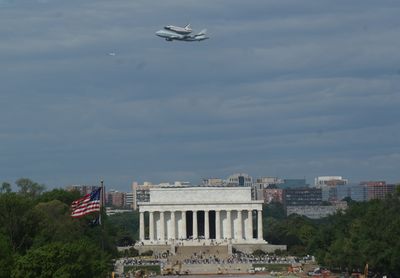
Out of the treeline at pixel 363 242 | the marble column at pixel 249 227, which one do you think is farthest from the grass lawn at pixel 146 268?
the marble column at pixel 249 227

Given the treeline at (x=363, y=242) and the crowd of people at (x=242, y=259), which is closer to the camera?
the treeline at (x=363, y=242)

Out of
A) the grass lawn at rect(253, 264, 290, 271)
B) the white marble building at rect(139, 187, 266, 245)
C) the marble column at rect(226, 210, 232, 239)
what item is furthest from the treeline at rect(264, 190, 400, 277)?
the white marble building at rect(139, 187, 266, 245)

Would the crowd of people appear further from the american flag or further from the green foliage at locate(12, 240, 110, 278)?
the green foliage at locate(12, 240, 110, 278)

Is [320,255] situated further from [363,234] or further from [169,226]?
[169,226]

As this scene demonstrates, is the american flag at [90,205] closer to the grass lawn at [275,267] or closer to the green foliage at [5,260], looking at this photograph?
the green foliage at [5,260]

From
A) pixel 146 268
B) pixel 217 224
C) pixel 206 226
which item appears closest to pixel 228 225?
pixel 217 224

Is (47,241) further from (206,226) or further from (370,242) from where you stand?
(206,226)

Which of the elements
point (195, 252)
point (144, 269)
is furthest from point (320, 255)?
point (195, 252)
